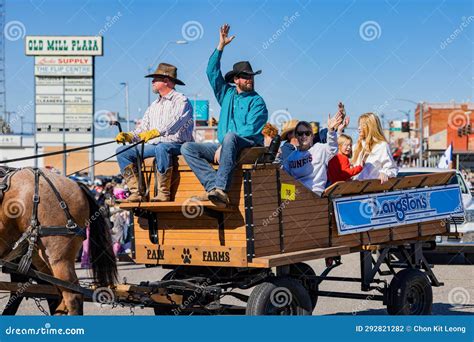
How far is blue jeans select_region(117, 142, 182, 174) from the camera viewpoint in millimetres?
8297

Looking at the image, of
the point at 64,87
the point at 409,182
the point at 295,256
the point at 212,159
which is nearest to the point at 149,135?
the point at 212,159

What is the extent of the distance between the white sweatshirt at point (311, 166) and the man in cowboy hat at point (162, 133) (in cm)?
110

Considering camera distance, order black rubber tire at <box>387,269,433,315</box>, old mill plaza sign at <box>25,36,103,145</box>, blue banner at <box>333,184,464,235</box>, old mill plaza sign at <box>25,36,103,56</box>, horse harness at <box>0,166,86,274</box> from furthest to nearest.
Result: old mill plaza sign at <box>25,36,103,56</box>
old mill plaza sign at <box>25,36,103,145</box>
black rubber tire at <box>387,269,433,315</box>
blue banner at <box>333,184,464,235</box>
horse harness at <box>0,166,86,274</box>

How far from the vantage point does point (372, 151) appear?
380 inches

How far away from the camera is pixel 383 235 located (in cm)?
947

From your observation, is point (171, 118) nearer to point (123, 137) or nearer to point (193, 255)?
point (123, 137)

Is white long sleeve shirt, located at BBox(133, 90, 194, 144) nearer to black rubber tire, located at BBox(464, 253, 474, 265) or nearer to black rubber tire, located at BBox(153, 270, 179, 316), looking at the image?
black rubber tire, located at BBox(153, 270, 179, 316)

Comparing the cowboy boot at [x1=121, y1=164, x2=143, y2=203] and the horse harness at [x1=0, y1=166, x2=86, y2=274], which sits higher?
the cowboy boot at [x1=121, y1=164, x2=143, y2=203]

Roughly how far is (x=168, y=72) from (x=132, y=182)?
1152 millimetres

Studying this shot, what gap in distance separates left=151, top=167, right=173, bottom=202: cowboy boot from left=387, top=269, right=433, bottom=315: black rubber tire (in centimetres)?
275

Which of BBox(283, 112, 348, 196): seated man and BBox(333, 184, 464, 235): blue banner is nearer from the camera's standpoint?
BBox(283, 112, 348, 196): seated man

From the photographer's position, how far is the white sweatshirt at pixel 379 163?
9516 mm

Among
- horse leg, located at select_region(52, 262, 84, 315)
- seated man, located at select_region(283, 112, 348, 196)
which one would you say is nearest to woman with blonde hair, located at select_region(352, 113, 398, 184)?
seated man, located at select_region(283, 112, 348, 196)
